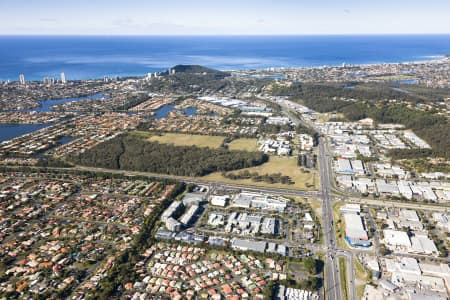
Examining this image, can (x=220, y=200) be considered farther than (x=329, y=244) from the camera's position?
Yes

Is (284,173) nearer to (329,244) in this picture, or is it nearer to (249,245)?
(329,244)

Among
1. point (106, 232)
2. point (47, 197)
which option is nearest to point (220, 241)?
point (106, 232)

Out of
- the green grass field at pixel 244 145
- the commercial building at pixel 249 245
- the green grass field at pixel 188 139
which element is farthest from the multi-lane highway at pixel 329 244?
the green grass field at pixel 188 139

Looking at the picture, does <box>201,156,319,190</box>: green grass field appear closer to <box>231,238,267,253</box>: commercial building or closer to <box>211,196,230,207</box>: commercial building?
<box>211,196,230,207</box>: commercial building

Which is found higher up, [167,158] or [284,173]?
[167,158]

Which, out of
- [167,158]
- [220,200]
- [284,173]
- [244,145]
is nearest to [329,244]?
[220,200]

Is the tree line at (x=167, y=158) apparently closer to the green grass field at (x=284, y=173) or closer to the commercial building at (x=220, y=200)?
the green grass field at (x=284, y=173)

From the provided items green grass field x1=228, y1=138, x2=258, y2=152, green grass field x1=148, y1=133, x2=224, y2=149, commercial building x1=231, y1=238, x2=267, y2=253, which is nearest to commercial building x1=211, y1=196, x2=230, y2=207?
commercial building x1=231, y1=238, x2=267, y2=253
